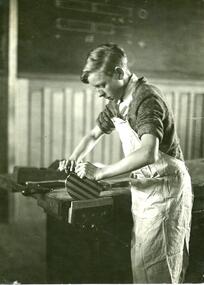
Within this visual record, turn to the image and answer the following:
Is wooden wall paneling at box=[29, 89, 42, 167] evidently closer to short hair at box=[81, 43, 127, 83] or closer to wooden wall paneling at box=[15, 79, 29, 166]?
wooden wall paneling at box=[15, 79, 29, 166]

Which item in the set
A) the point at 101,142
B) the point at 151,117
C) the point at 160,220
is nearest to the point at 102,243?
the point at 160,220

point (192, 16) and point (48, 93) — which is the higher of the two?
point (192, 16)

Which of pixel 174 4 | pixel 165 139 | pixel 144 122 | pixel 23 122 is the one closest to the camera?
pixel 144 122

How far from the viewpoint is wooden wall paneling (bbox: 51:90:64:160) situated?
11.7ft

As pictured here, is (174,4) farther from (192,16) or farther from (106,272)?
(106,272)

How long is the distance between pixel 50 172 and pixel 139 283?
717mm

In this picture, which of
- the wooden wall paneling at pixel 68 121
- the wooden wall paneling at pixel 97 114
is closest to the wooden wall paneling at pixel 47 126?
the wooden wall paneling at pixel 68 121

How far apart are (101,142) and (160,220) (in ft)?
6.70

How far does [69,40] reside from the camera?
3697mm

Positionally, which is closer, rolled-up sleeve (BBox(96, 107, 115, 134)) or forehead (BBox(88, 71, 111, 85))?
forehead (BBox(88, 71, 111, 85))

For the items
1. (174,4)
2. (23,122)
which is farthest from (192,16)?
(23,122)

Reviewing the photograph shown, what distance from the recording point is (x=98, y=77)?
1745 millimetres

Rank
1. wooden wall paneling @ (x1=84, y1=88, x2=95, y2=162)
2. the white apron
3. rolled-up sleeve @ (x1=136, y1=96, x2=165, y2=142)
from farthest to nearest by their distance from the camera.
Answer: wooden wall paneling @ (x1=84, y1=88, x2=95, y2=162), the white apron, rolled-up sleeve @ (x1=136, y1=96, x2=165, y2=142)

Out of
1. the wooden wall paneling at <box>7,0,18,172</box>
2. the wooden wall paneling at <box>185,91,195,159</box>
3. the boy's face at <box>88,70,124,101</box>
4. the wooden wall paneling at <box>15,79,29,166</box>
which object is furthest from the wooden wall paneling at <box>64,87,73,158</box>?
the boy's face at <box>88,70,124,101</box>
